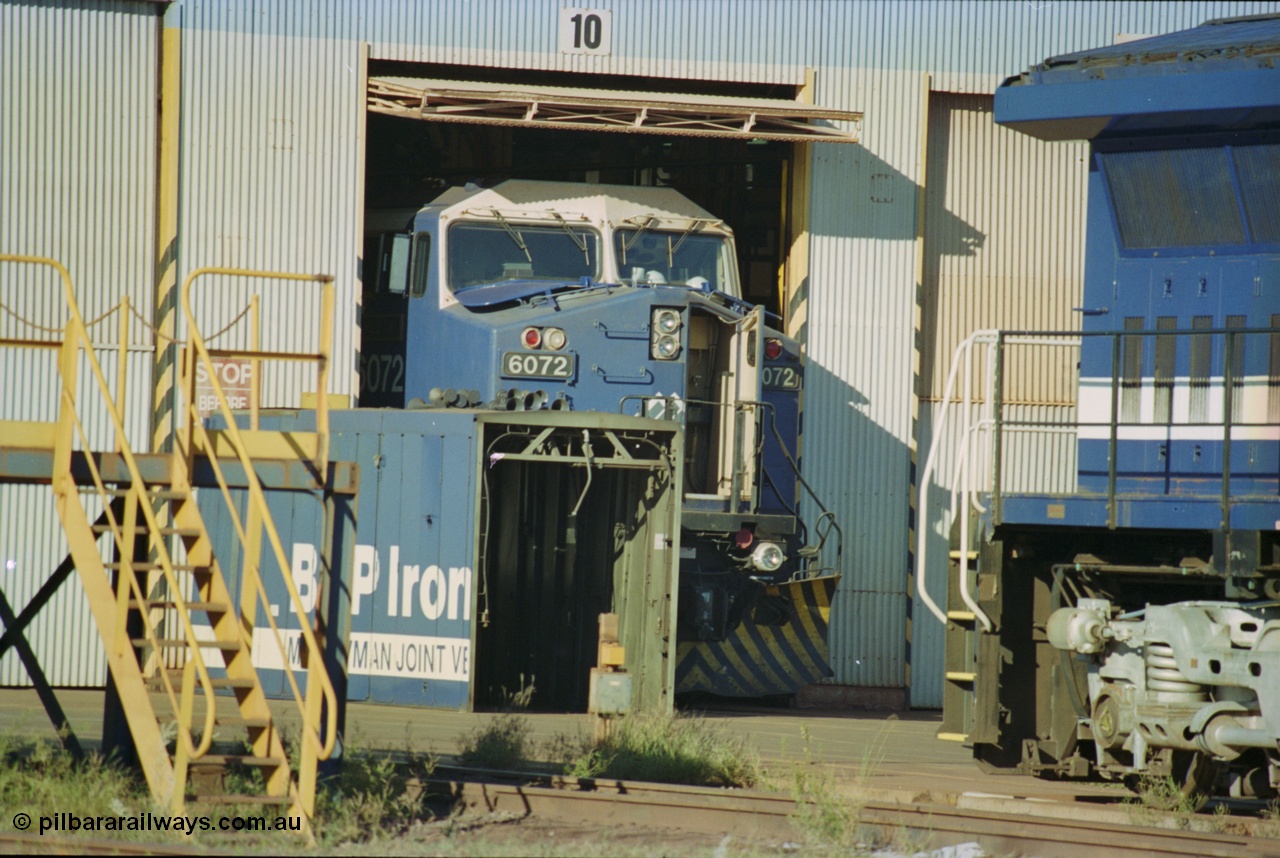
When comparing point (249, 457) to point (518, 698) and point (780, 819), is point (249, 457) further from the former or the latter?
point (518, 698)

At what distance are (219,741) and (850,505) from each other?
750 cm

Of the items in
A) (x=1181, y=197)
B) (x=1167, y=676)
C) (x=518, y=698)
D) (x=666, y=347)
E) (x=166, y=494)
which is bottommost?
(x=518, y=698)

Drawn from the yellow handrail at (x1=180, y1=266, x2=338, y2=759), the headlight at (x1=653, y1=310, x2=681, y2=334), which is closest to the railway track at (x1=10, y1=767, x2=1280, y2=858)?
the yellow handrail at (x1=180, y1=266, x2=338, y2=759)

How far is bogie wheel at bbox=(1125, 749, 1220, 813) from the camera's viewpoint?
26.7ft

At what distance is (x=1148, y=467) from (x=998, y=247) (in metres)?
6.94

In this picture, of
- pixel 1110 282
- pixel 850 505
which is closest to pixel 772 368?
pixel 850 505

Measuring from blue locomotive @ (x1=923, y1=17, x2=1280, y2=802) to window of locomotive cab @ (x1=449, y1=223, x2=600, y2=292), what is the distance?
200 inches

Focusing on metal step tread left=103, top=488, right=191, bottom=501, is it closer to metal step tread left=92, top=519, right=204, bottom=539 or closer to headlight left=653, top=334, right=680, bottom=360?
metal step tread left=92, top=519, right=204, bottom=539

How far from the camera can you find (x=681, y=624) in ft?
41.5

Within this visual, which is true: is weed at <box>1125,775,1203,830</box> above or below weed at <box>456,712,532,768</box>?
above

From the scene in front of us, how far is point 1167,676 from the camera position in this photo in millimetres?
7969

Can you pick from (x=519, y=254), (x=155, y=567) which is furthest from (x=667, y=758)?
(x=519, y=254)

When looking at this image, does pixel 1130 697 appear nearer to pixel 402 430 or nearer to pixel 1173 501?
pixel 1173 501

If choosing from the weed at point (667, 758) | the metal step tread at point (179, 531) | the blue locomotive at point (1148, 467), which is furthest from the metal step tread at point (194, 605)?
the blue locomotive at point (1148, 467)
